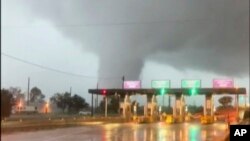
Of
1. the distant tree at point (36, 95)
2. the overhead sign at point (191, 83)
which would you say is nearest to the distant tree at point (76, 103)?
the distant tree at point (36, 95)

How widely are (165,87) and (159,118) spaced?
858cm

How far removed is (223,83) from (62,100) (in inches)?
3272

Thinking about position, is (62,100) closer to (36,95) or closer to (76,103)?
(76,103)

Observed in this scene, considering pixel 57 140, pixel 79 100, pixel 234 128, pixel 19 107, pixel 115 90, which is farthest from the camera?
pixel 79 100

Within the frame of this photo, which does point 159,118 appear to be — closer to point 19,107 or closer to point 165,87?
point 165,87

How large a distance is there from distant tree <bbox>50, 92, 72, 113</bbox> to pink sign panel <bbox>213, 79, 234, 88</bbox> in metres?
75.6

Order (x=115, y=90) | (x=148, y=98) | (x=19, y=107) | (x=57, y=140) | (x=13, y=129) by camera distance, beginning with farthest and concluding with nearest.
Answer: (x=19, y=107) < (x=148, y=98) < (x=115, y=90) < (x=13, y=129) < (x=57, y=140)

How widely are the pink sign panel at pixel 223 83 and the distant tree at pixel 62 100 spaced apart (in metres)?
75.6

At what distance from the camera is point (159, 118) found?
87.5m

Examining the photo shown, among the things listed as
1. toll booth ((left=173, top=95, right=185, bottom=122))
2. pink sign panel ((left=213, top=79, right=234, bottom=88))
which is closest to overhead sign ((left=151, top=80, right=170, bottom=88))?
toll booth ((left=173, top=95, right=185, bottom=122))

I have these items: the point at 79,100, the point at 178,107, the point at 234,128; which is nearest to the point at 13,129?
the point at 234,128

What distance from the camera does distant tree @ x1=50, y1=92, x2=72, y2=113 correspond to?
151m

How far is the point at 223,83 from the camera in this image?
3206 inches

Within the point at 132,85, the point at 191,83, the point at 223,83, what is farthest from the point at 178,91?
the point at 132,85
